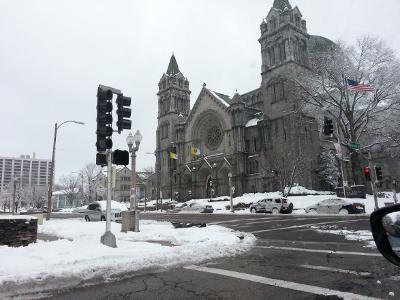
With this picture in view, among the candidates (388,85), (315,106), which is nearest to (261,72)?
(315,106)

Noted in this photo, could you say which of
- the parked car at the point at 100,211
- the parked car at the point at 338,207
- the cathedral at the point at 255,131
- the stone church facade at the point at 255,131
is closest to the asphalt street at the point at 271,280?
the parked car at the point at 100,211

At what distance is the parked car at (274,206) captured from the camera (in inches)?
1140

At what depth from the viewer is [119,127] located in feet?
34.2

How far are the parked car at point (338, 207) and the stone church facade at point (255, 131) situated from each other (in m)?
16.6

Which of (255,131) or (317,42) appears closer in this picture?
(255,131)

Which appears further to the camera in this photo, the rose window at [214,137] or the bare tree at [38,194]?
the bare tree at [38,194]

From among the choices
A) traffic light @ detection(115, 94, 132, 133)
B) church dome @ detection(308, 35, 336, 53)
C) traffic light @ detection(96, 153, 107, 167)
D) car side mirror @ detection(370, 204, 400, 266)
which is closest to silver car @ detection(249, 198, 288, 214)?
traffic light @ detection(115, 94, 132, 133)

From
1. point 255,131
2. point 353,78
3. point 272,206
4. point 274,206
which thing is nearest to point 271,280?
point 274,206

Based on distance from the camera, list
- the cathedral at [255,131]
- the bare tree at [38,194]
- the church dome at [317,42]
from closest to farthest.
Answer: the cathedral at [255,131], the church dome at [317,42], the bare tree at [38,194]

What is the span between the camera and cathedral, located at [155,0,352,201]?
4775 centimetres

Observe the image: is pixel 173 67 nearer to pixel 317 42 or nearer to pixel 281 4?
pixel 281 4

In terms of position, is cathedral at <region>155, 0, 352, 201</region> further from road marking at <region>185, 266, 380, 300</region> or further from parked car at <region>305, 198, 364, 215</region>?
road marking at <region>185, 266, 380, 300</region>

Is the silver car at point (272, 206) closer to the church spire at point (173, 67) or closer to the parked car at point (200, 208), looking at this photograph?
the parked car at point (200, 208)

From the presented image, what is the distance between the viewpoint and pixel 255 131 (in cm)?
5262
